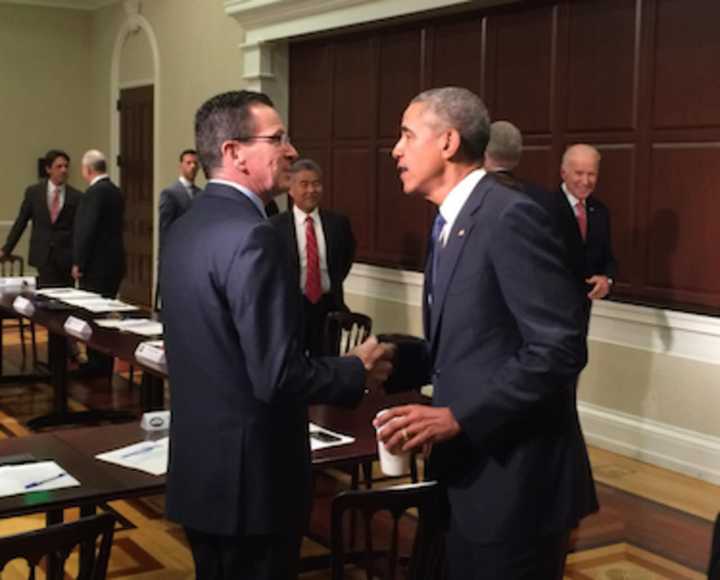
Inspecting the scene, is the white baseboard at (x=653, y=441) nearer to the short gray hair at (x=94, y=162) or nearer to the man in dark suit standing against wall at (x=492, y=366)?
the man in dark suit standing against wall at (x=492, y=366)

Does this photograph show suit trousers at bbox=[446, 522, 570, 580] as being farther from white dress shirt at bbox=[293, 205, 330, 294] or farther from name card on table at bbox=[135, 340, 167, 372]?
white dress shirt at bbox=[293, 205, 330, 294]

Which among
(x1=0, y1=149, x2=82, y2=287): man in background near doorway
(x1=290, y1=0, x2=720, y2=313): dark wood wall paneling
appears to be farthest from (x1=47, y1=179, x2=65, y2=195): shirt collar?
(x1=290, y1=0, x2=720, y2=313): dark wood wall paneling

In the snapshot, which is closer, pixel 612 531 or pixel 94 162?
pixel 612 531

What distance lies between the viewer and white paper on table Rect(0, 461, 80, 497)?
8.59 ft

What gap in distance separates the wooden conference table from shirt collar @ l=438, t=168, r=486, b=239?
2.78m

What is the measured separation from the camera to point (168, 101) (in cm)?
1043

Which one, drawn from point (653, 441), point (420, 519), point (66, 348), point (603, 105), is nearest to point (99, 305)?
point (66, 348)

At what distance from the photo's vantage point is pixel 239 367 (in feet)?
6.85

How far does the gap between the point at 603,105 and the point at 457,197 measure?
4066 millimetres

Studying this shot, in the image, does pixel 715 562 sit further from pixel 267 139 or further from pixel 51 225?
pixel 51 225

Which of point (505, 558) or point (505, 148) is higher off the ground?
point (505, 148)

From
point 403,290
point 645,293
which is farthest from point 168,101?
point 645,293

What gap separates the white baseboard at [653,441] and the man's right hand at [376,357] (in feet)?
11.4

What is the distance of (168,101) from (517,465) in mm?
8984
